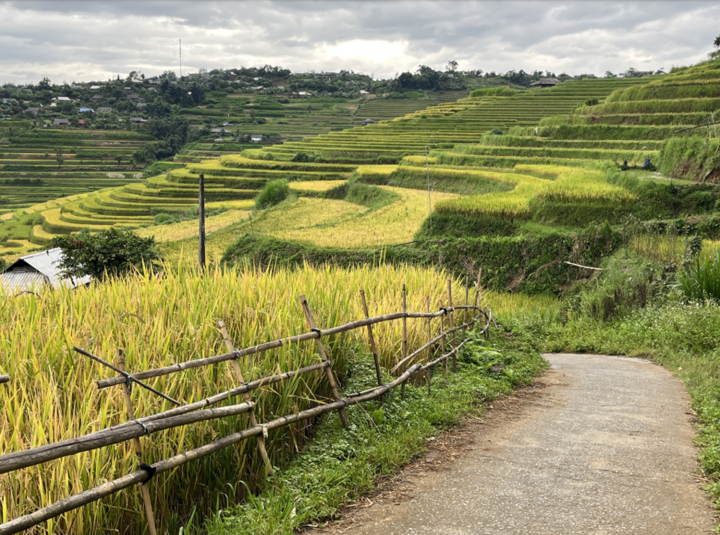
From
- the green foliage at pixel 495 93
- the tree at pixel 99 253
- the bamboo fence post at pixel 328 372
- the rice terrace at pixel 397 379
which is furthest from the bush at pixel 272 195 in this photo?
the green foliage at pixel 495 93

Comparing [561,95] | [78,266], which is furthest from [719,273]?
[561,95]

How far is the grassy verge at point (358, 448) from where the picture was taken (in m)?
3.31

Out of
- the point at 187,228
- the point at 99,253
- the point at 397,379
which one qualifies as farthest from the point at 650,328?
the point at 187,228

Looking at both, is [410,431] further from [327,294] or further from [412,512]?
[327,294]

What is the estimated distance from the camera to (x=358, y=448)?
4.24 metres

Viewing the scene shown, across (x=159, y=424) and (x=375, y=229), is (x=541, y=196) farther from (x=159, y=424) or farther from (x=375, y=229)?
(x=159, y=424)

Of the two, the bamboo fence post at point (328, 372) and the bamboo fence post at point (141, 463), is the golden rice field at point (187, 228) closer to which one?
the bamboo fence post at point (328, 372)

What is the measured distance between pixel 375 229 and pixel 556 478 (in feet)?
57.0

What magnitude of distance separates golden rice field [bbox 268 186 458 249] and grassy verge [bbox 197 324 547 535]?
12.6 meters

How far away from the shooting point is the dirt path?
10.9ft

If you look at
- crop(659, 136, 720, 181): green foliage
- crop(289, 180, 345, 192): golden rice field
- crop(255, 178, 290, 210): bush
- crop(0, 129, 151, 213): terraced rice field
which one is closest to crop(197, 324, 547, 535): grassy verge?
crop(659, 136, 720, 181): green foliage

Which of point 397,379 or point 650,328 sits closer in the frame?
point 397,379

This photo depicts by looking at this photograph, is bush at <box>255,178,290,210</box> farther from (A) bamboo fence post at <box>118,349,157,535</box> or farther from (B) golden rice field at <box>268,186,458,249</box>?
(A) bamboo fence post at <box>118,349,157,535</box>

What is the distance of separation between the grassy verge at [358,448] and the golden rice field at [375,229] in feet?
41.5
